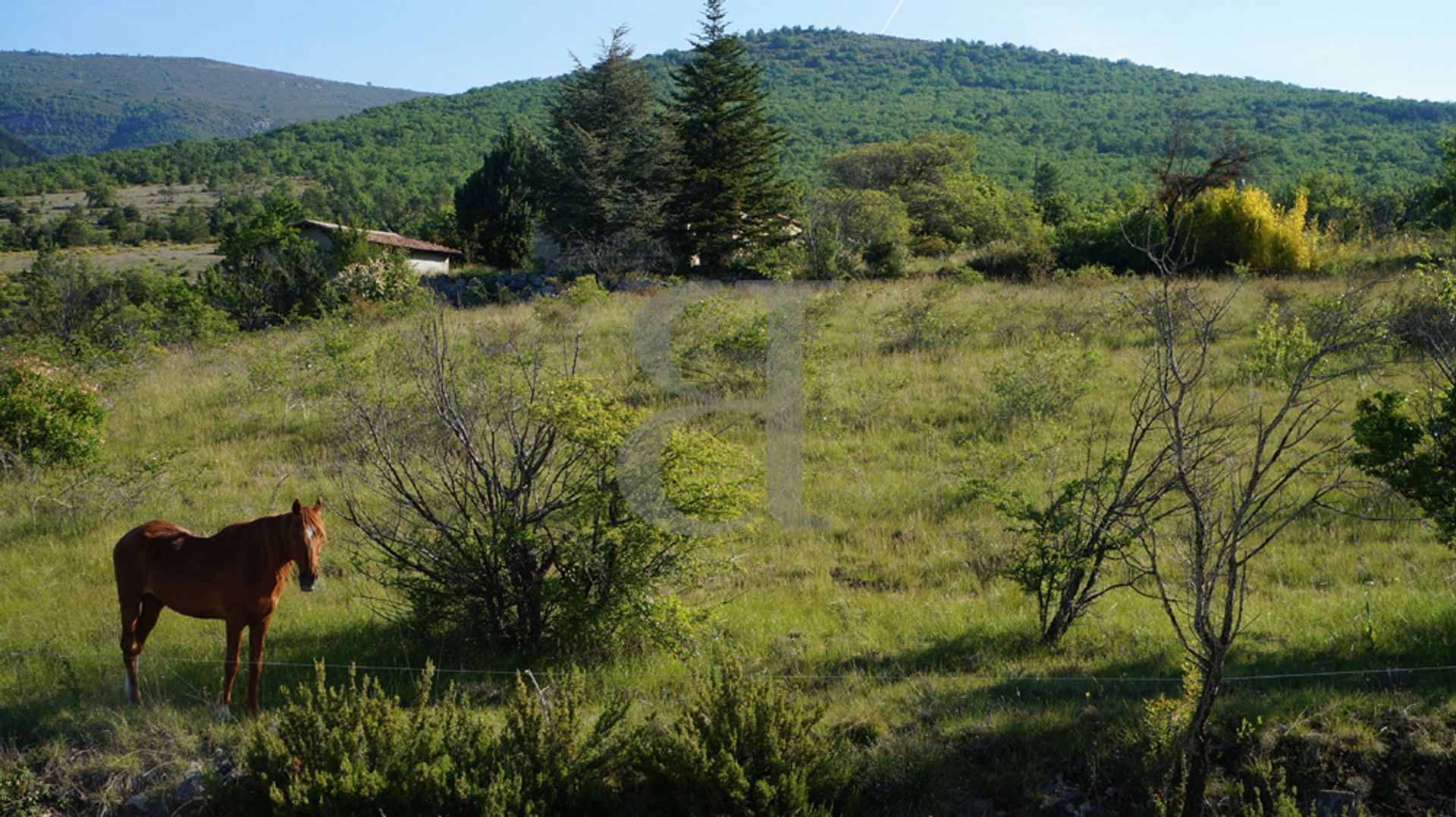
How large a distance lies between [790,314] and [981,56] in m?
125

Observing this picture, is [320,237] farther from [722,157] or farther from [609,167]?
[722,157]

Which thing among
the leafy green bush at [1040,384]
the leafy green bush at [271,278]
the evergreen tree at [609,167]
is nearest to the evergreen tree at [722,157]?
the evergreen tree at [609,167]

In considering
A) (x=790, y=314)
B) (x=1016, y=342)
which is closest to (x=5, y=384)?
(x=790, y=314)

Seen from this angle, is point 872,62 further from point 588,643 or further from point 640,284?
point 588,643

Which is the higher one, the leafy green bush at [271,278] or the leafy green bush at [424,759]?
the leafy green bush at [271,278]

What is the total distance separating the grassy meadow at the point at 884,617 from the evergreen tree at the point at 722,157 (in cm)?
1427

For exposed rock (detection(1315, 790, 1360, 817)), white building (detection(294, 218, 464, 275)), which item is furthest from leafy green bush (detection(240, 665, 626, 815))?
white building (detection(294, 218, 464, 275))

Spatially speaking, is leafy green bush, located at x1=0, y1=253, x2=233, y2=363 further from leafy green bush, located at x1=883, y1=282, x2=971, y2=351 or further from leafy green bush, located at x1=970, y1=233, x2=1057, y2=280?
leafy green bush, located at x1=970, y1=233, x2=1057, y2=280

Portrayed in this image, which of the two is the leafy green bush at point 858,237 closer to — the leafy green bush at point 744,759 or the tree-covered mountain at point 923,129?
the leafy green bush at point 744,759

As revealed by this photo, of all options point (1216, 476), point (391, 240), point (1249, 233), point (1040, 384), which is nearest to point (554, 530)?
point (1216, 476)

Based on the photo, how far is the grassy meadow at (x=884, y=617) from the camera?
4.86m

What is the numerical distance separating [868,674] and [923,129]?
87.7 meters

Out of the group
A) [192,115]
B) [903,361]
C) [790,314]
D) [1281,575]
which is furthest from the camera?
[192,115]

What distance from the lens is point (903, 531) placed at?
8758 mm
